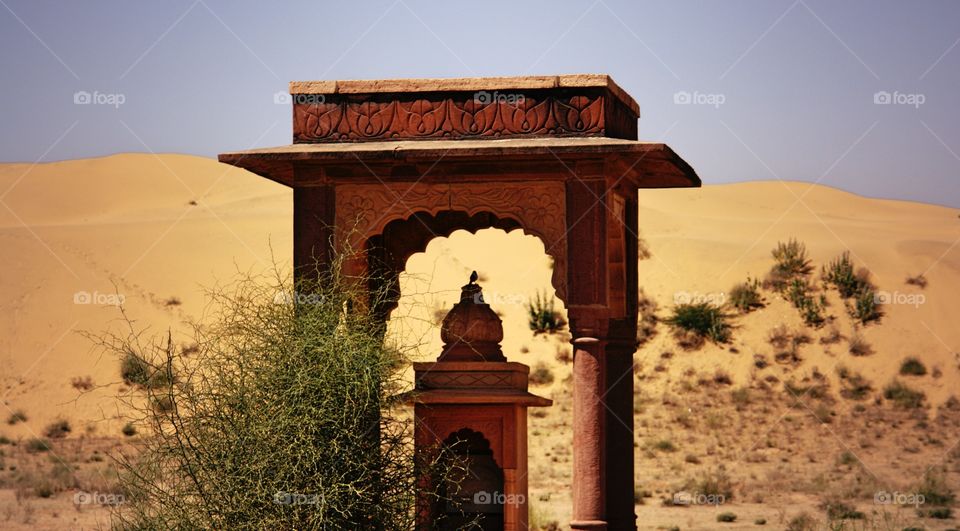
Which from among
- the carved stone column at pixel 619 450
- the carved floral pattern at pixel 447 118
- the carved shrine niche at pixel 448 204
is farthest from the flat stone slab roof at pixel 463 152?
the carved stone column at pixel 619 450

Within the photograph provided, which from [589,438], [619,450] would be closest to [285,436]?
[589,438]

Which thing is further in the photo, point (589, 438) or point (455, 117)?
point (455, 117)

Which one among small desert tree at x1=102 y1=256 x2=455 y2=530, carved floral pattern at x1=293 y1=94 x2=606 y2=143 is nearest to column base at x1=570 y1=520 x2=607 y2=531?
small desert tree at x1=102 y1=256 x2=455 y2=530

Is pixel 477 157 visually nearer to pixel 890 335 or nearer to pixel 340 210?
pixel 340 210

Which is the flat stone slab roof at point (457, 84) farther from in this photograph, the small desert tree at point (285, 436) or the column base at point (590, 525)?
the column base at point (590, 525)

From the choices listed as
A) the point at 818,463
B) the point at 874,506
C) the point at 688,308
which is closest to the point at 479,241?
the point at 688,308

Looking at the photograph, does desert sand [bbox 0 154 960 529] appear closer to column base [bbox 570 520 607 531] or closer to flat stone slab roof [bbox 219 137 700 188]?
flat stone slab roof [bbox 219 137 700 188]

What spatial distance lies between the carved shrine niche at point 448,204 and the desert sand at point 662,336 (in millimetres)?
2449

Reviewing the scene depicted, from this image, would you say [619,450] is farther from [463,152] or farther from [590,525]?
[463,152]

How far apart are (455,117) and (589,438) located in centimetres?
280

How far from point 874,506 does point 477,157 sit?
42.1 feet

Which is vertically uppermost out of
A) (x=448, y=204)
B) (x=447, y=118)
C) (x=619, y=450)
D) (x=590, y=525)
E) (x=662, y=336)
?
(x=447, y=118)

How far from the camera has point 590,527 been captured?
10.5 m

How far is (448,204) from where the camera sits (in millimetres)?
11023
